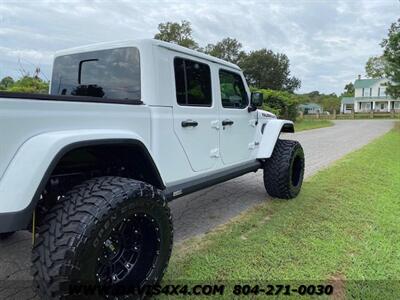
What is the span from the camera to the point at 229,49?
38.4 meters

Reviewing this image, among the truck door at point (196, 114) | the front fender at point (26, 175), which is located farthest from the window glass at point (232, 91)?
the front fender at point (26, 175)

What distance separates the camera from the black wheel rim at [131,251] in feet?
8.32

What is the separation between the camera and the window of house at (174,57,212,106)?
145 inches

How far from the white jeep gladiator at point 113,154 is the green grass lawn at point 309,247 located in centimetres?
66

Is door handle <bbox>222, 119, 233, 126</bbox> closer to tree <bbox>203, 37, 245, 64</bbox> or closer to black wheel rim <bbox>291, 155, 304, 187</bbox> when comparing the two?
black wheel rim <bbox>291, 155, 304, 187</bbox>

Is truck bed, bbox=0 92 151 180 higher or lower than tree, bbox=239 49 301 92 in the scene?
lower

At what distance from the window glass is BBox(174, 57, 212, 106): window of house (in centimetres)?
34

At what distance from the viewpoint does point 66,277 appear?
83.0 inches

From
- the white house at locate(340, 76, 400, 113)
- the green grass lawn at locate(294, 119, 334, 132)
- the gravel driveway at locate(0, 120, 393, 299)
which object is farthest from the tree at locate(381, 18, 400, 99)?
the white house at locate(340, 76, 400, 113)

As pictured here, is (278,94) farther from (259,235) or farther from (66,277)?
(66,277)

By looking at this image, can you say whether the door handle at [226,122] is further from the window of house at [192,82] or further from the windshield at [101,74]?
A: the windshield at [101,74]

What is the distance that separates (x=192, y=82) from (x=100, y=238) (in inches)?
83.6

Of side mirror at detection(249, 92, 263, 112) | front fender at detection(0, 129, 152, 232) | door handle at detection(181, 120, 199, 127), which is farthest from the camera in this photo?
side mirror at detection(249, 92, 263, 112)

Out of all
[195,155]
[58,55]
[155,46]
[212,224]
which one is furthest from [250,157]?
[58,55]
